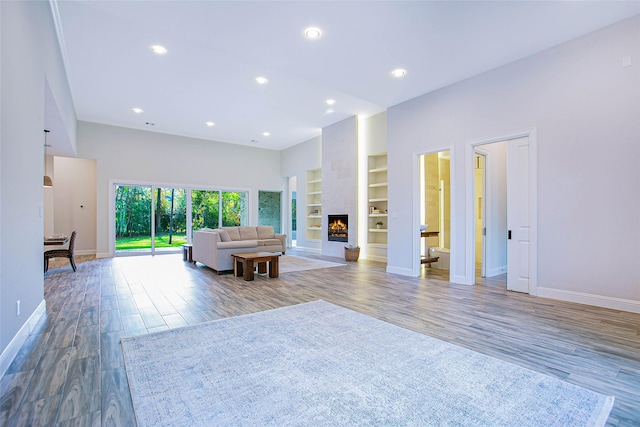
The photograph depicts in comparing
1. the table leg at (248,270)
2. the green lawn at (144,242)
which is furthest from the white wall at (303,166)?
the table leg at (248,270)

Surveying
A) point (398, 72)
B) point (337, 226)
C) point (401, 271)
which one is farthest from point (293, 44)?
point (337, 226)

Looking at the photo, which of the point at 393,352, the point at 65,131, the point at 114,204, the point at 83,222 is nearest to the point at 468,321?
the point at 393,352

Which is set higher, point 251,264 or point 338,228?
point 338,228

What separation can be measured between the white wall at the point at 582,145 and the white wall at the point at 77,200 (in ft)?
34.5

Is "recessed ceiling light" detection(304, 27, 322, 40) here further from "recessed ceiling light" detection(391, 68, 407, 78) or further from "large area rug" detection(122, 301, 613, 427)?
"large area rug" detection(122, 301, 613, 427)

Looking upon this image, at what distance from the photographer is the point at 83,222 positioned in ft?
30.3

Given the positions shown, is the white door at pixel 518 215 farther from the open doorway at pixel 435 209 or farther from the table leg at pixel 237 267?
the table leg at pixel 237 267

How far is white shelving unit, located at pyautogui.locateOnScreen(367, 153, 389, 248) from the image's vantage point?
8.38 metres

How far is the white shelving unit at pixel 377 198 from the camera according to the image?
8.38 m

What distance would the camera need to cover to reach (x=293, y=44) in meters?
4.12

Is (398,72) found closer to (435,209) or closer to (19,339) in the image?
(435,209)

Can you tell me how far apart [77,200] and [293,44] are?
8796 millimetres

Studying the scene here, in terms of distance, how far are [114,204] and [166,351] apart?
809cm

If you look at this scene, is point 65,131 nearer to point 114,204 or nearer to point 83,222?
point 114,204
